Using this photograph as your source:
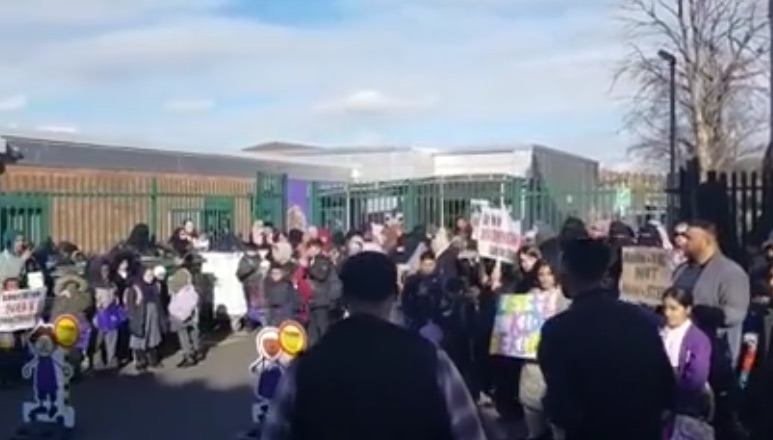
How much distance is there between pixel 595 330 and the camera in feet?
21.1

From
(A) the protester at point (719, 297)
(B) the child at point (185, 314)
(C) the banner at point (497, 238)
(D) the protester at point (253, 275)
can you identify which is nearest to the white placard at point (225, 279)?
(D) the protester at point (253, 275)

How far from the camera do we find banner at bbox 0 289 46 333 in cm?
1748

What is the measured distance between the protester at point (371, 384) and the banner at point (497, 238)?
441 inches

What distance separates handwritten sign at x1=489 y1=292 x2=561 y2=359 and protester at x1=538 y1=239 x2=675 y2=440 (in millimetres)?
4924

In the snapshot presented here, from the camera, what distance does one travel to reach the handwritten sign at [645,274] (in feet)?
35.1

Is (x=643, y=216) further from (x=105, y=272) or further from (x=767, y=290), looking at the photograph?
(x=767, y=290)

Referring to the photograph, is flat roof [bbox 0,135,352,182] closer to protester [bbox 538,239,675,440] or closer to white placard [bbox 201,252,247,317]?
white placard [bbox 201,252,247,317]

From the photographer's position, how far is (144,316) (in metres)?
19.6

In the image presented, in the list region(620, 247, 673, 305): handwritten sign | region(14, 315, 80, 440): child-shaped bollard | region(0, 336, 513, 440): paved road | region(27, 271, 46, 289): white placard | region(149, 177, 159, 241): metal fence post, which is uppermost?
region(149, 177, 159, 241): metal fence post

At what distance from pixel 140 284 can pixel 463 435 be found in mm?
14940

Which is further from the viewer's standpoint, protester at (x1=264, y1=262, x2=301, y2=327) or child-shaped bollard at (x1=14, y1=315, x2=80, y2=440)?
protester at (x1=264, y1=262, x2=301, y2=327)

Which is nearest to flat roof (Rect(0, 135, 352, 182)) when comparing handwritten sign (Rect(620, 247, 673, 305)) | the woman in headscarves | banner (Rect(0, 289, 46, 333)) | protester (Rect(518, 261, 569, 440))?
the woman in headscarves

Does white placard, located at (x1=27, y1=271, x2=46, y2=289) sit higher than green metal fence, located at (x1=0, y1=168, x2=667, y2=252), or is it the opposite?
green metal fence, located at (x1=0, y1=168, x2=667, y2=252)

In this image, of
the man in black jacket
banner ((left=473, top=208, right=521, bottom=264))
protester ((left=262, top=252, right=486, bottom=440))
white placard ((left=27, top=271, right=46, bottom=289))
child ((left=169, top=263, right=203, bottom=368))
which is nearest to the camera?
protester ((left=262, top=252, right=486, bottom=440))
